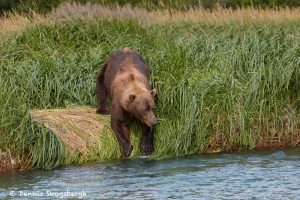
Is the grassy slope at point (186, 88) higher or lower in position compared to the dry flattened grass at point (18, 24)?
lower

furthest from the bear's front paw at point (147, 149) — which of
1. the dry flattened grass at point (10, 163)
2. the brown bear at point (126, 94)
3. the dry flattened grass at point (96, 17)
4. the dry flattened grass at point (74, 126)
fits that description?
the dry flattened grass at point (96, 17)

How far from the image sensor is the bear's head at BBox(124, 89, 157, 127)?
13.1 meters

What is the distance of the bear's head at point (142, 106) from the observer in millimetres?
13125

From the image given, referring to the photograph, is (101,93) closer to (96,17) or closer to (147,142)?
(147,142)

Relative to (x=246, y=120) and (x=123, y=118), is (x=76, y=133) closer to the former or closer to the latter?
(x=123, y=118)

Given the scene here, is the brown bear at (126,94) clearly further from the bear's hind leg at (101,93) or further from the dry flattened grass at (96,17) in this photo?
the dry flattened grass at (96,17)

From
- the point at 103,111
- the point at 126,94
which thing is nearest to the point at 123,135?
the point at 126,94

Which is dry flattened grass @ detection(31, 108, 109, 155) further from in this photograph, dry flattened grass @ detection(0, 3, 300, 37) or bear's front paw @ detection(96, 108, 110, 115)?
dry flattened grass @ detection(0, 3, 300, 37)

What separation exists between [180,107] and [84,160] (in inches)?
68.6

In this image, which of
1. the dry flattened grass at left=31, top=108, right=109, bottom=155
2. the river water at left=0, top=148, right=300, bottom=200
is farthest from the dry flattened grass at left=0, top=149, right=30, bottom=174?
the dry flattened grass at left=31, top=108, right=109, bottom=155

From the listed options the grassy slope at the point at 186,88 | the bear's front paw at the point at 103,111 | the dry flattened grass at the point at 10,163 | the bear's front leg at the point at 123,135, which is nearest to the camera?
the dry flattened grass at the point at 10,163

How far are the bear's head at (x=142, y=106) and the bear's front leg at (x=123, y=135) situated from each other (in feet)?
0.83

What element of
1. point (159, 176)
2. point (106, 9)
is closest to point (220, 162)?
point (159, 176)

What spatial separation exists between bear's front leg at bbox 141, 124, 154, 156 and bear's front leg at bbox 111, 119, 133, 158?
0.21 metres
